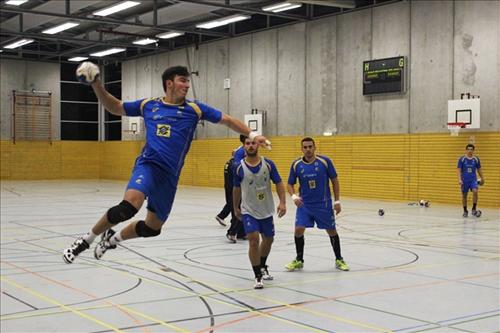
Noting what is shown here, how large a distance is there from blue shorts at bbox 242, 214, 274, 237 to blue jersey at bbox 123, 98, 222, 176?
4.21 meters

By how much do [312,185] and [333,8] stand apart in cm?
2259

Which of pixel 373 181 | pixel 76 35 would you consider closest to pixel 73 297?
pixel 373 181

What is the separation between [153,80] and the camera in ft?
151

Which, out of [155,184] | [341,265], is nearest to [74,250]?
[155,184]

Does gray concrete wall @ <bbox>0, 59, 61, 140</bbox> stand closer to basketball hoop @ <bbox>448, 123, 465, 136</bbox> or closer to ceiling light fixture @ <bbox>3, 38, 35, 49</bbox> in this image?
ceiling light fixture @ <bbox>3, 38, 35, 49</bbox>

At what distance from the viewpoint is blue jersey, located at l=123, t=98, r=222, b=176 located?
22.8ft

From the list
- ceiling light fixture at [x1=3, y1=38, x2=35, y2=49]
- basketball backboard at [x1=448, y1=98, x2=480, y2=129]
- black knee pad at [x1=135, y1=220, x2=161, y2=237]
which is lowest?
black knee pad at [x1=135, y1=220, x2=161, y2=237]

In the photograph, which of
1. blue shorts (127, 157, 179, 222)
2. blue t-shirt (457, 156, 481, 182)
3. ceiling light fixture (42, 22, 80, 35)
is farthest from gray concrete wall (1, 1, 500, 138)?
blue shorts (127, 157, 179, 222)

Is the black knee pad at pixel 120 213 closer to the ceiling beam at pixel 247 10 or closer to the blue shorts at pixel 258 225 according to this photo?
the blue shorts at pixel 258 225

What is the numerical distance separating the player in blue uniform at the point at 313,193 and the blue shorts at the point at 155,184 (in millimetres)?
5606

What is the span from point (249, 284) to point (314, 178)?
2.51 meters

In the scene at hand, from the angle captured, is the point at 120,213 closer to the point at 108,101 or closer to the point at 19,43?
the point at 108,101

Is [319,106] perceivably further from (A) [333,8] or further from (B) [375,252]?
(B) [375,252]

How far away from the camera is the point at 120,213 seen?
646cm
